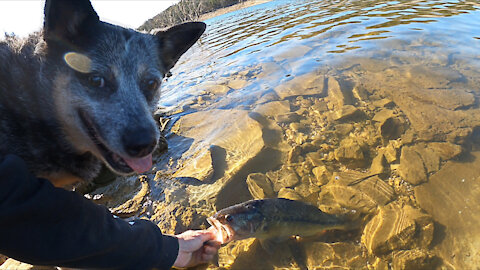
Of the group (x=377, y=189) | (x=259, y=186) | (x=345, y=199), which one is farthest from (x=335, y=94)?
(x=259, y=186)

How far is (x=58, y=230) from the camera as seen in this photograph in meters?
1.44

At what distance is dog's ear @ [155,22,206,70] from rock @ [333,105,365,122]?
9.39 ft

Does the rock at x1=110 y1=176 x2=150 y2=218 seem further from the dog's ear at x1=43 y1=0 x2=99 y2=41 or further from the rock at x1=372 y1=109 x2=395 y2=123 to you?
the rock at x1=372 y1=109 x2=395 y2=123

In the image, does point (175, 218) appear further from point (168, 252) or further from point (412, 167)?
point (412, 167)

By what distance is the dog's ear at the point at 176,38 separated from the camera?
105 inches

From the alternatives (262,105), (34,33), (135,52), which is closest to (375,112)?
(262,105)

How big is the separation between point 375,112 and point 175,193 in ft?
11.7

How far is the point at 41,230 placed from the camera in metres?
1.38

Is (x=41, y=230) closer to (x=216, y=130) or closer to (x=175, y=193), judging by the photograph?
(x=175, y=193)

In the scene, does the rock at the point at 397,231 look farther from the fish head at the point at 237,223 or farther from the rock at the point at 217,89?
the rock at the point at 217,89

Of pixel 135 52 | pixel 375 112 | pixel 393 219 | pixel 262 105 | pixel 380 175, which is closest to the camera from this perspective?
pixel 135 52

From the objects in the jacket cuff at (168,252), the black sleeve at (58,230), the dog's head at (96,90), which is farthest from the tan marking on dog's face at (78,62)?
the jacket cuff at (168,252)

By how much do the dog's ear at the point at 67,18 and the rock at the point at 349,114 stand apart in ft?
12.5

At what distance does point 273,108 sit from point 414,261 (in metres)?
3.47
